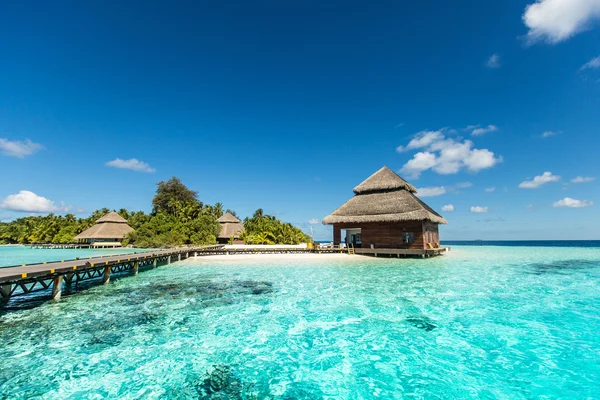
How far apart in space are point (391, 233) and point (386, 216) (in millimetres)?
1613

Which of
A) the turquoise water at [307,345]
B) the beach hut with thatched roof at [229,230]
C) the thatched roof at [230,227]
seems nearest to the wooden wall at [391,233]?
the turquoise water at [307,345]

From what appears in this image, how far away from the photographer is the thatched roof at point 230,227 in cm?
4262

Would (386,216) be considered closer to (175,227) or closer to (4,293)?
(4,293)

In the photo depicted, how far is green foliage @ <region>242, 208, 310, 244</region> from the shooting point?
117 ft

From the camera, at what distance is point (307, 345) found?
577cm

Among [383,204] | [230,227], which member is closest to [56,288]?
[383,204]

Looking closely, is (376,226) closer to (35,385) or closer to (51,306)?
(51,306)

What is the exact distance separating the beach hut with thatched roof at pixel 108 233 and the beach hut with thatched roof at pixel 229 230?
13.8 metres

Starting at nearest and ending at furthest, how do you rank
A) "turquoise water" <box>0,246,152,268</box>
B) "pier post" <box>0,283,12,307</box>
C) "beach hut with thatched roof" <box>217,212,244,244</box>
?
"pier post" <box>0,283,12,307</box>
"turquoise water" <box>0,246,152,268</box>
"beach hut with thatched roof" <box>217,212,244,244</box>

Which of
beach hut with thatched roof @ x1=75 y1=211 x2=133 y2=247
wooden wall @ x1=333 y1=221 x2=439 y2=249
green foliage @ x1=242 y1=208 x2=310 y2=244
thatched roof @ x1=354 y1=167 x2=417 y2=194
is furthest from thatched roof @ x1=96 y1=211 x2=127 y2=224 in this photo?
thatched roof @ x1=354 y1=167 x2=417 y2=194

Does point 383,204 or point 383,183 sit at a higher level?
point 383,183

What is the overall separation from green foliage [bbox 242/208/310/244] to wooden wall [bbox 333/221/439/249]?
12864 mm

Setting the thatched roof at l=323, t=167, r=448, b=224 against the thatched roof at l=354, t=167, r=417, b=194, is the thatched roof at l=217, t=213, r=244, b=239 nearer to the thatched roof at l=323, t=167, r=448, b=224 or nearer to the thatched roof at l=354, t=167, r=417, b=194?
the thatched roof at l=323, t=167, r=448, b=224

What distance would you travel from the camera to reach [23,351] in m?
5.41
